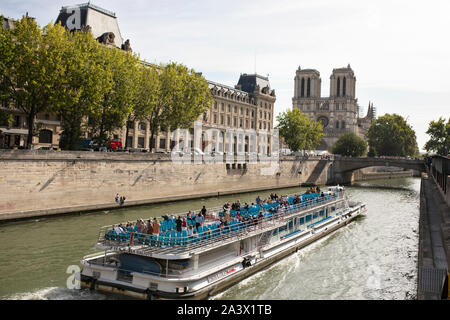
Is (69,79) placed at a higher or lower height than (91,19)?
lower

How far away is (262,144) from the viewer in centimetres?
8350

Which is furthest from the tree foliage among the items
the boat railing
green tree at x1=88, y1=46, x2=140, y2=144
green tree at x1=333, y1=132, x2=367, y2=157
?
green tree at x1=333, y1=132, x2=367, y2=157

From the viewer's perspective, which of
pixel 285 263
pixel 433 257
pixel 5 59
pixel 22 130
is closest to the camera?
pixel 433 257

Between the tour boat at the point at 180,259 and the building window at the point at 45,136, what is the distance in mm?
28450

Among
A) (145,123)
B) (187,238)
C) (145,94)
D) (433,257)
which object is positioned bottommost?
(433,257)

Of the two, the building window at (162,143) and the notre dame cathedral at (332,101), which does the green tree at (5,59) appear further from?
the notre dame cathedral at (332,101)

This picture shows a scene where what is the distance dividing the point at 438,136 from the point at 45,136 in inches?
3240

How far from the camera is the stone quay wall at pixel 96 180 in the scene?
27891mm

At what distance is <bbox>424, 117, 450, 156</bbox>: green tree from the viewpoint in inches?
3561

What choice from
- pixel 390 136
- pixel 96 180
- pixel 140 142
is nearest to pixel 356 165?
pixel 390 136

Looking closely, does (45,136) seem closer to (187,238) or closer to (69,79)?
(69,79)

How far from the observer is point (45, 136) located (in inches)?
1688

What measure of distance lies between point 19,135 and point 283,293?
3435cm
